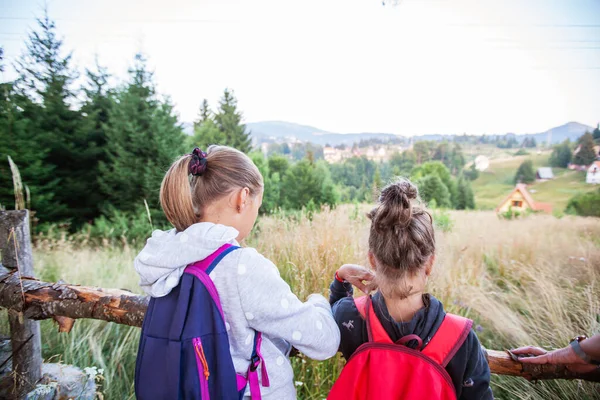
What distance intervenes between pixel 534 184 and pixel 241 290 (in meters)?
18.4

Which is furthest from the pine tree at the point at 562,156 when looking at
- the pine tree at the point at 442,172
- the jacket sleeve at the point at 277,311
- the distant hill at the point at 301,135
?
the distant hill at the point at 301,135

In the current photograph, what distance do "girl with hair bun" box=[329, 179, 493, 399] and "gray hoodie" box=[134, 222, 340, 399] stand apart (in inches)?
6.2

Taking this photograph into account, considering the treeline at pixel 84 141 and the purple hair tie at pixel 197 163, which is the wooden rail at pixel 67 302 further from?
the treeline at pixel 84 141

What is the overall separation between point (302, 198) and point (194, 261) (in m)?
15.3

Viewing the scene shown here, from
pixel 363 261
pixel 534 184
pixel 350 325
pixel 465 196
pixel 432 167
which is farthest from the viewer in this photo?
pixel 465 196

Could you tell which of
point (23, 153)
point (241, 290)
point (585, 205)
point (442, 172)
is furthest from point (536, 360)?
point (442, 172)

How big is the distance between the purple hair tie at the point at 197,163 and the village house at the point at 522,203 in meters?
15.5

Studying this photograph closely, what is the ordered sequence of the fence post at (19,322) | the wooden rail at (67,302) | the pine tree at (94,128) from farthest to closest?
the pine tree at (94,128)
the fence post at (19,322)
the wooden rail at (67,302)

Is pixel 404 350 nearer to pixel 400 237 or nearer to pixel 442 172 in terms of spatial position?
pixel 400 237

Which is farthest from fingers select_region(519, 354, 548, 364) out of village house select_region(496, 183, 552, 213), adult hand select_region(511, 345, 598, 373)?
village house select_region(496, 183, 552, 213)

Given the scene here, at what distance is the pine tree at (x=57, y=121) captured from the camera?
7.75 metres

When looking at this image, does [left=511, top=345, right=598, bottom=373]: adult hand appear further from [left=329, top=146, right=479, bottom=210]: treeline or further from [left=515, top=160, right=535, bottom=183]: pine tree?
[left=329, top=146, right=479, bottom=210]: treeline

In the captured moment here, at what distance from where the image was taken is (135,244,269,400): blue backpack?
3.32 ft

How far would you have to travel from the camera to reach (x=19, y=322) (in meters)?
2.13
